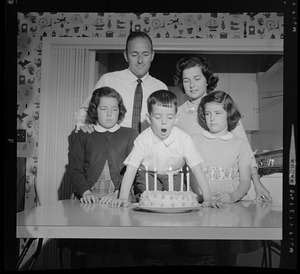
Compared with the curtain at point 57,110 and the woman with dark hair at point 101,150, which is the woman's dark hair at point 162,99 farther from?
the curtain at point 57,110

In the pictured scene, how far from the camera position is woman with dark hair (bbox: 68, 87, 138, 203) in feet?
7.85

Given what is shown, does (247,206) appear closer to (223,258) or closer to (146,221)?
(223,258)

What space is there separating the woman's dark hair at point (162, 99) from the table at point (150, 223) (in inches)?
18.5

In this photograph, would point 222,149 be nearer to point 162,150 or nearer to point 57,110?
point 162,150

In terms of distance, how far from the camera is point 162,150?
240cm

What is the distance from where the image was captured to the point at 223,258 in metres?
2.37

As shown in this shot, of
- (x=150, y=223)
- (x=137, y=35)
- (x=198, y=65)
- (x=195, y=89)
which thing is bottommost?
(x=150, y=223)

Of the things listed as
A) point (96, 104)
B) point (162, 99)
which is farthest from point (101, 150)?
point (162, 99)

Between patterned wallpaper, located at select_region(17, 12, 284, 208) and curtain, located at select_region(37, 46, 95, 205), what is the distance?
0.12 ft

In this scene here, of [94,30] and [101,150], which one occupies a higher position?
[94,30]

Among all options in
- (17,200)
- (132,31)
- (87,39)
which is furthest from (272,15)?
(17,200)

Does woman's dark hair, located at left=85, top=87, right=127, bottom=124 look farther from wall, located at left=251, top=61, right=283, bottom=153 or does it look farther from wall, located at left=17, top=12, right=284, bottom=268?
wall, located at left=251, top=61, right=283, bottom=153

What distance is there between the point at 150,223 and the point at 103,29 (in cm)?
90

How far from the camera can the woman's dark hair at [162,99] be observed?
2412mm
